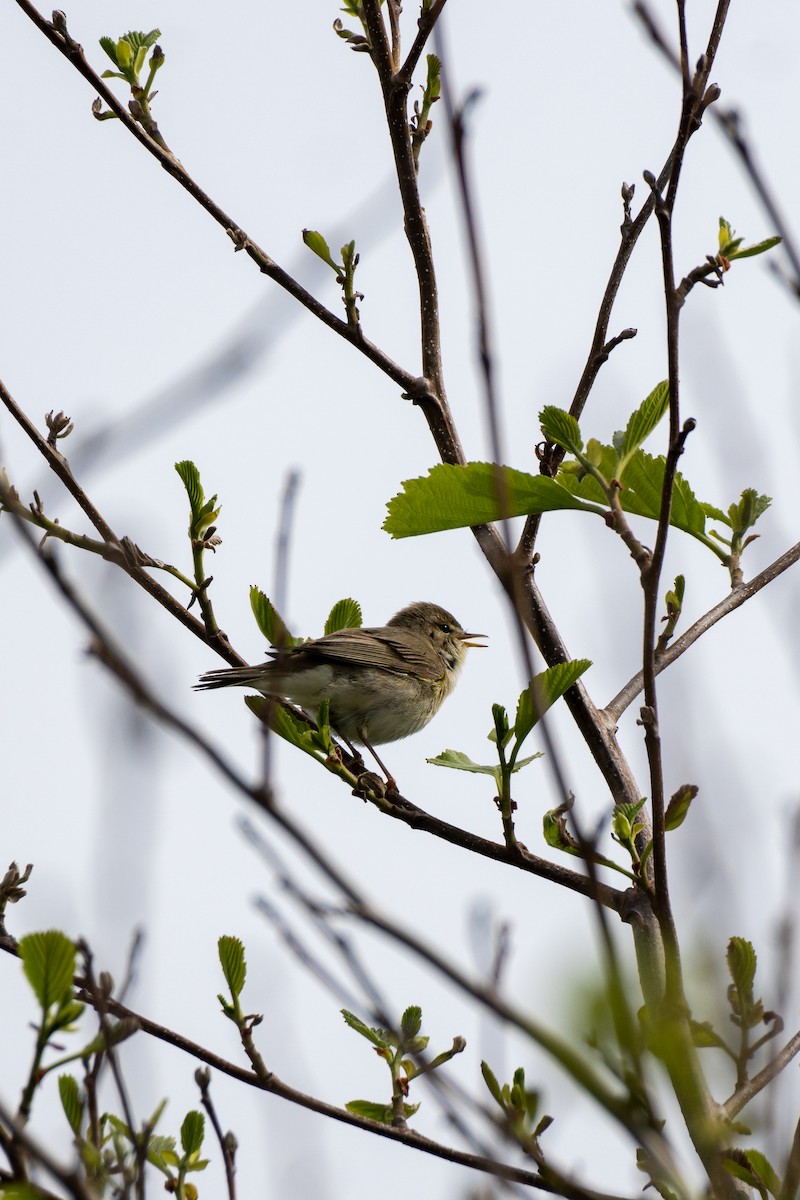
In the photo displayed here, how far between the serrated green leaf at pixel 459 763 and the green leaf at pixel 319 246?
141 centimetres

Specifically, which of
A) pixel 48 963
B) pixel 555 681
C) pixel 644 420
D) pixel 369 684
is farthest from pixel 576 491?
pixel 369 684

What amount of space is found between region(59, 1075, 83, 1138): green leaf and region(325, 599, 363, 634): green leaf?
1865 millimetres

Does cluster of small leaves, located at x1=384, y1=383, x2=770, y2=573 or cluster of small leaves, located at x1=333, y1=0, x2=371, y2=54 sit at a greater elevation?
cluster of small leaves, located at x1=333, y1=0, x2=371, y2=54

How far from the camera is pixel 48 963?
2021 mm

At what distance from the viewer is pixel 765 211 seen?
74.6 inches

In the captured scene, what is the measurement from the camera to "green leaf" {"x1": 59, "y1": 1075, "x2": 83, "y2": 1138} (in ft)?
8.11

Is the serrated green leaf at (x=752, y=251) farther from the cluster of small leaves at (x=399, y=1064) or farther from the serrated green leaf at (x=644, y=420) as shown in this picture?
the cluster of small leaves at (x=399, y=1064)

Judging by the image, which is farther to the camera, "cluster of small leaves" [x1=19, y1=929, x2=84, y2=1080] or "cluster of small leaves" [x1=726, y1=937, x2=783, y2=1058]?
"cluster of small leaves" [x1=726, y1=937, x2=783, y2=1058]

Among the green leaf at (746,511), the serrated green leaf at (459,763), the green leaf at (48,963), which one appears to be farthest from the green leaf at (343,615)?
the green leaf at (48,963)

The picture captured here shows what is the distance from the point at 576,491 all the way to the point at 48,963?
1.62m

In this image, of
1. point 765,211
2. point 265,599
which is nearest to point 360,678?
point 265,599

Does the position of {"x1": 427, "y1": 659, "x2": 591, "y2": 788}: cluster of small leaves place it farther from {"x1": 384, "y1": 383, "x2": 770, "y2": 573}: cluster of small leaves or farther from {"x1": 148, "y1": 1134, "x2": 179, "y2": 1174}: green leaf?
{"x1": 148, "y1": 1134, "x2": 179, "y2": 1174}: green leaf

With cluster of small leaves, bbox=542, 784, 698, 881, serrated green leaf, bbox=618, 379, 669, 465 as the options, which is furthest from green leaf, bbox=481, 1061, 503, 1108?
serrated green leaf, bbox=618, 379, 669, 465

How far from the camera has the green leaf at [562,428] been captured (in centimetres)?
277
